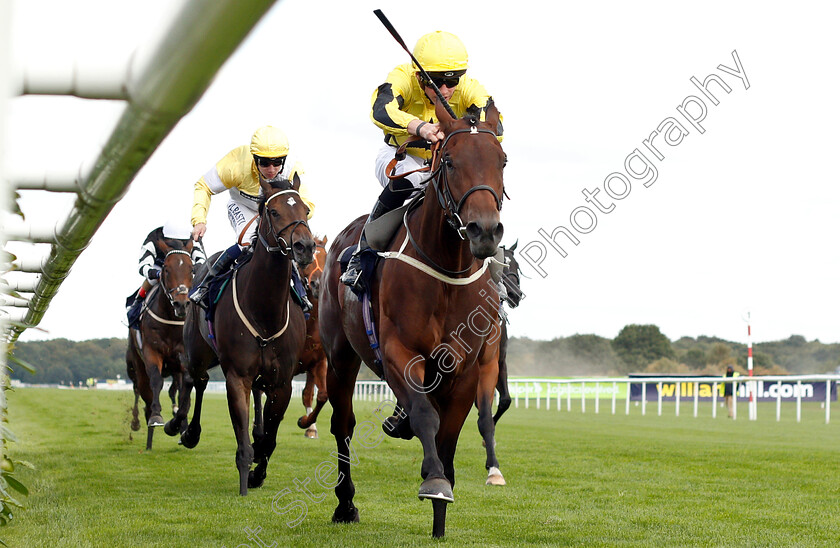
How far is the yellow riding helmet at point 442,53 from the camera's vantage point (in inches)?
204

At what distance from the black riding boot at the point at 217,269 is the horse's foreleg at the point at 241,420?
0.82 metres

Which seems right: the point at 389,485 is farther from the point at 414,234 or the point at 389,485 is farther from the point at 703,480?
the point at 414,234

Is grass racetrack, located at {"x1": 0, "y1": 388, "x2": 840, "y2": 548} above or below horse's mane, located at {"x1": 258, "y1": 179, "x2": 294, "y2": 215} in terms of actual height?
below

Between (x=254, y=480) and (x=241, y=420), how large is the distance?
63 cm

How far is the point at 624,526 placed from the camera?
5.38m

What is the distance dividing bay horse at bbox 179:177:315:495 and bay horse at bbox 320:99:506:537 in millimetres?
1771

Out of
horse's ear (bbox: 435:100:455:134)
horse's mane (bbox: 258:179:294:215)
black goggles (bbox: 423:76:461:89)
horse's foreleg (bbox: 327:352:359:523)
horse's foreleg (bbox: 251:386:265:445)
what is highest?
black goggles (bbox: 423:76:461:89)

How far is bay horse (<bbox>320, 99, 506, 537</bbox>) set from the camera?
4160 millimetres

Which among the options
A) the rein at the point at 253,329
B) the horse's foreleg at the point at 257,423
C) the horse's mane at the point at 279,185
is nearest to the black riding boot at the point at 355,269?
the horse's mane at the point at 279,185

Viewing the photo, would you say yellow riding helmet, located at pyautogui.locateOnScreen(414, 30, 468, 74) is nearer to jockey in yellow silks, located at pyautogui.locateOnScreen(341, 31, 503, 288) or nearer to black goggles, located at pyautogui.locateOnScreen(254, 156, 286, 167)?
jockey in yellow silks, located at pyautogui.locateOnScreen(341, 31, 503, 288)

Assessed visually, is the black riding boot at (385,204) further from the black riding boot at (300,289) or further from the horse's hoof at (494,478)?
the horse's hoof at (494,478)

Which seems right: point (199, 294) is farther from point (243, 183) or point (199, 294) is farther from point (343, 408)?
point (343, 408)

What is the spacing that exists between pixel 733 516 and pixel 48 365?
4.22 m

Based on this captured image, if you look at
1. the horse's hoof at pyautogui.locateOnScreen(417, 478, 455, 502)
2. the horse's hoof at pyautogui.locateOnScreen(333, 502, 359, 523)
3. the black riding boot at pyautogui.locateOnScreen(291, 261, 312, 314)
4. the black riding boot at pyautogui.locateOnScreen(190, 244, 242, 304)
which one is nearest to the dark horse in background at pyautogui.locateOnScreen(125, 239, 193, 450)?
the black riding boot at pyautogui.locateOnScreen(190, 244, 242, 304)
